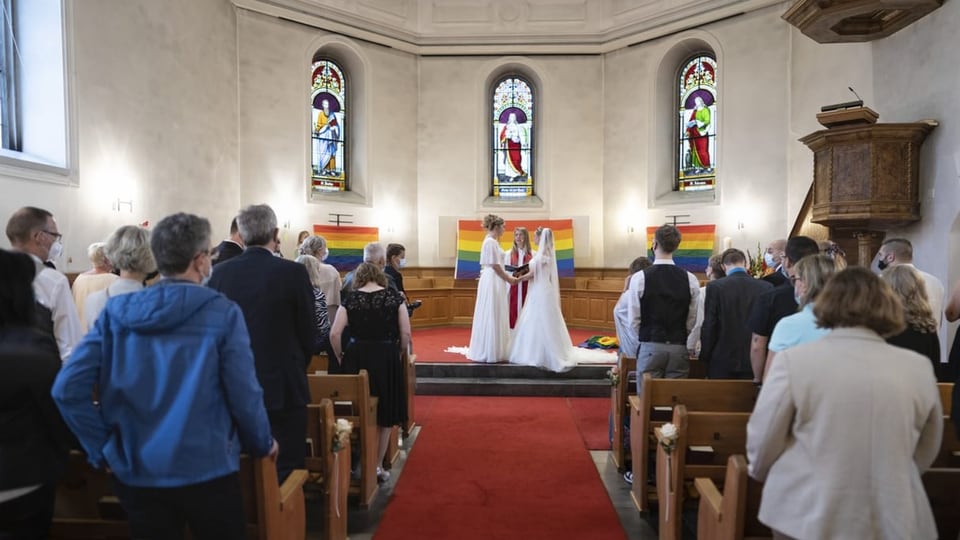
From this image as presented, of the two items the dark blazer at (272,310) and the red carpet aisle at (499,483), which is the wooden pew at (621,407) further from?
the dark blazer at (272,310)

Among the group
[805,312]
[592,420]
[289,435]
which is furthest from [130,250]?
[592,420]

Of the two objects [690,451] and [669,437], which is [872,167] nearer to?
[690,451]

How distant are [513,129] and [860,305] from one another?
468 inches

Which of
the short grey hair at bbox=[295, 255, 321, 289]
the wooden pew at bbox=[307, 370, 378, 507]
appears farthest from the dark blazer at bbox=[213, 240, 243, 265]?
the wooden pew at bbox=[307, 370, 378, 507]

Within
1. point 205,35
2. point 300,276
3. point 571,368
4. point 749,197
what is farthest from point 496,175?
point 300,276

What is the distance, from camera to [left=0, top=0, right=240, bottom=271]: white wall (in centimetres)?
706

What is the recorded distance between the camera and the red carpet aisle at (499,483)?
11.8 feet

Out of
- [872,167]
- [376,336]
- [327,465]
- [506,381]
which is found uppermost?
[872,167]

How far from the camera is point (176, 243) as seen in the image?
181 cm

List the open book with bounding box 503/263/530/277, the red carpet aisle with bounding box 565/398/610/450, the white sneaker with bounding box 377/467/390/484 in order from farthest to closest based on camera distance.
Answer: the open book with bounding box 503/263/530/277
the red carpet aisle with bounding box 565/398/610/450
the white sneaker with bounding box 377/467/390/484

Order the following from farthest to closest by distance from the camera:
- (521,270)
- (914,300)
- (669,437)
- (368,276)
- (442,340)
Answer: (442,340)
(521,270)
(368,276)
(669,437)
(914,300)

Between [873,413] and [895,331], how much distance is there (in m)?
0.26

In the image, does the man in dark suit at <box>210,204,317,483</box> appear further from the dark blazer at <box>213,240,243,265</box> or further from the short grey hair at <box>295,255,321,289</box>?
the short grey hair at <box>295,255,321,289</box>

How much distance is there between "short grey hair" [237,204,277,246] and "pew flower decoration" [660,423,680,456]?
200 centimetres
